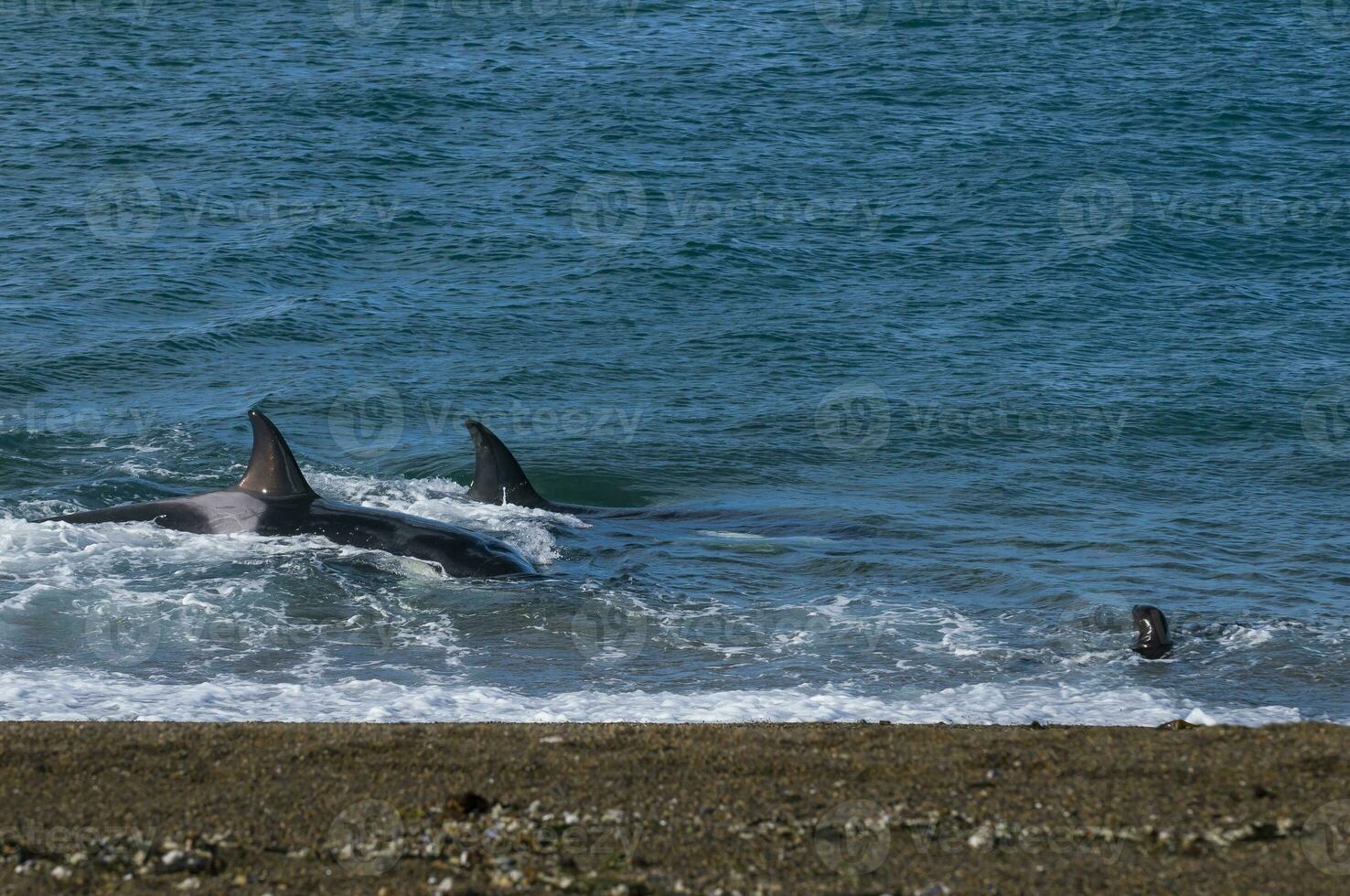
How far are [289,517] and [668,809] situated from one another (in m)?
8.92

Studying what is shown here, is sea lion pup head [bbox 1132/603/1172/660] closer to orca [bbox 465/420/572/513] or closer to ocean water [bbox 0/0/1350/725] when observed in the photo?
ocean water [bbox 0/0/1350/725]

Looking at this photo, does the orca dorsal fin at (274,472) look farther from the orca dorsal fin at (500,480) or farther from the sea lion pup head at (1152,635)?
the sea lion pup head at (1152,635)

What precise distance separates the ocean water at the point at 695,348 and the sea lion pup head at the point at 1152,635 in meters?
0.16

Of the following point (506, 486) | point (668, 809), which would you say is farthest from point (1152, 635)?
point (506, 486)

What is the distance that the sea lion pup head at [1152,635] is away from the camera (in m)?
11.9

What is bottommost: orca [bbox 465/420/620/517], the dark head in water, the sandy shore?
orca [bbox 465/420/620/517]

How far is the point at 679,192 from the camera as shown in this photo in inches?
1222

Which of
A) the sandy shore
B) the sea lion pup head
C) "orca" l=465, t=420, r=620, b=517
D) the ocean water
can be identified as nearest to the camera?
the sandy shore

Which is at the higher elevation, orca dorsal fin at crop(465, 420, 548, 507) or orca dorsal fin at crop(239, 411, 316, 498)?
orca dorsal fin at crop(239, 411, 316, 498)

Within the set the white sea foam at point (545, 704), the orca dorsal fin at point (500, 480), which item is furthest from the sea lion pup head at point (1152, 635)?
the orca dorsal fin at point (500, 480)

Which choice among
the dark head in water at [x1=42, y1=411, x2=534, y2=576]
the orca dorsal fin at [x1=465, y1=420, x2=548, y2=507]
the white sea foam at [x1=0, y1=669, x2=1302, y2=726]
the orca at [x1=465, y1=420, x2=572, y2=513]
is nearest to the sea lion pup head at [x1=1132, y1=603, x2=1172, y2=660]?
the white sea foam at [x1=0, y1=669, x2=1302, y2=726]

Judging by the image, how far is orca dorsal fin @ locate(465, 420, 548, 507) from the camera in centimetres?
1717

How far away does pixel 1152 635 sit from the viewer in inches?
470

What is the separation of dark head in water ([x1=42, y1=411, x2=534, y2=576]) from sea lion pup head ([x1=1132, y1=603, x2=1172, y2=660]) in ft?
18.2
